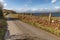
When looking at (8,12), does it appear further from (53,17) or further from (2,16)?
(53,17)

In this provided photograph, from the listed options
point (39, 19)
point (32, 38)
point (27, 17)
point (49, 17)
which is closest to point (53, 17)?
point (49, 17)

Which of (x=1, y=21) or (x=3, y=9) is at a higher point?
(x=3, y=9)

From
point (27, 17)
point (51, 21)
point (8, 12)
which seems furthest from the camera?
point (27, 17)

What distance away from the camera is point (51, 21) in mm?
13617

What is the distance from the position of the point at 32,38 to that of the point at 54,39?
113cm

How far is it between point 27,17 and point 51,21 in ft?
11.2

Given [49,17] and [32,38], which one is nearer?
[32,38]

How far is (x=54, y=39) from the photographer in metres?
7.89

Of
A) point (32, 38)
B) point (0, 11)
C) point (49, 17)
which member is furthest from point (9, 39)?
point (49, 17)

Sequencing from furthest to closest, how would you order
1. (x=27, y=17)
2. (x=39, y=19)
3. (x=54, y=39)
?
(x=27, y=17)
(x=39, y=19)
(x=54, y=39)

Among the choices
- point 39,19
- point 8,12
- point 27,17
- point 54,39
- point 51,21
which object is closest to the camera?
Answer: point 54,39

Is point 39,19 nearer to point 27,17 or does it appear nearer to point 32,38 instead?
point 27,17

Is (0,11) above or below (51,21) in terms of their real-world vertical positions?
above

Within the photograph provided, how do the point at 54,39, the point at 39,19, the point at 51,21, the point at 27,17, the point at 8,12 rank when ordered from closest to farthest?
1. the point at 54,39
2. the point at 8,12
3. the point at 51,21
4. the point at 39,19
5. the point at 27,17
